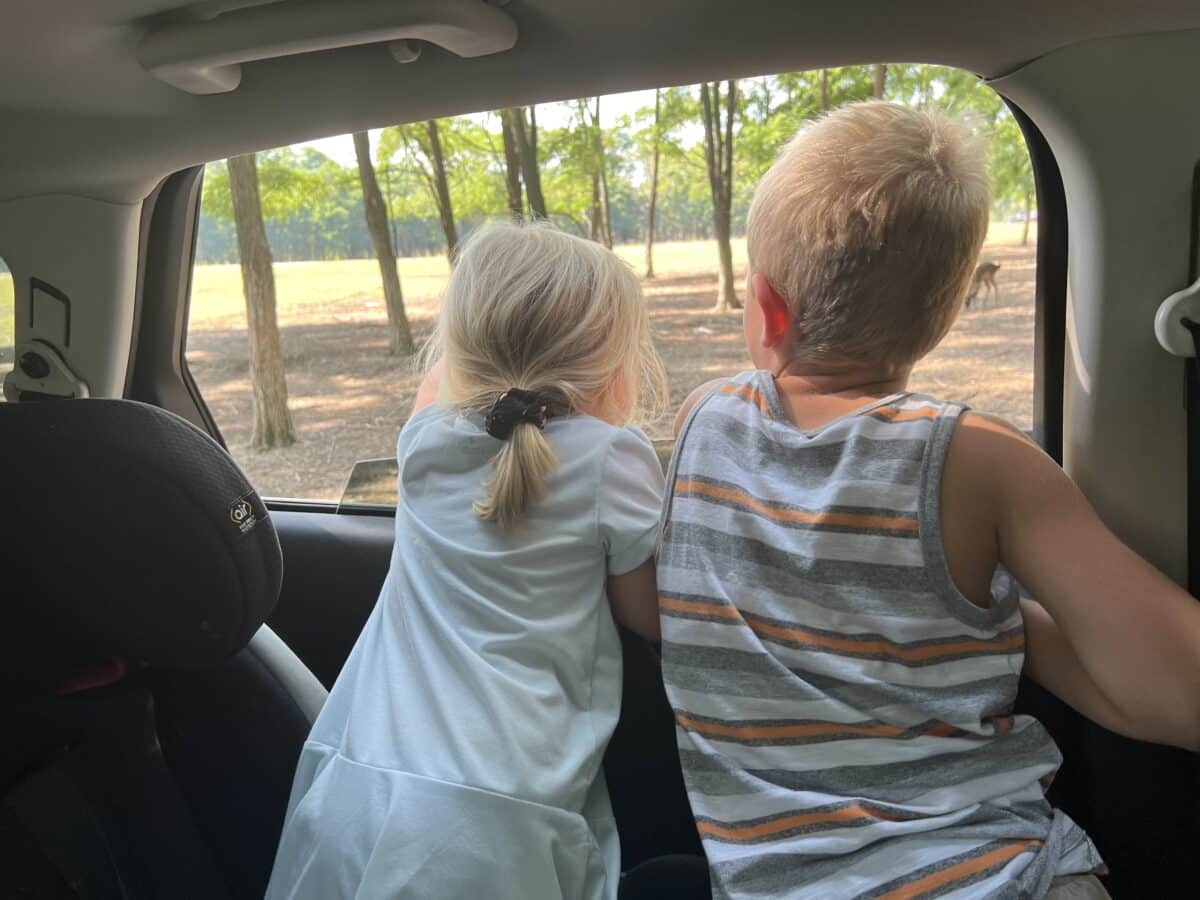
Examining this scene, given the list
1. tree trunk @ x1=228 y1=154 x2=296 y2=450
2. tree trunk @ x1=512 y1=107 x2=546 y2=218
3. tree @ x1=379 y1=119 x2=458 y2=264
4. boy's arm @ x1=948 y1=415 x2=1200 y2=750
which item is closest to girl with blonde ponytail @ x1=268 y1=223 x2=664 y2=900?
boy's arm @ x1=948 y1=415 x2=1200 y2=750

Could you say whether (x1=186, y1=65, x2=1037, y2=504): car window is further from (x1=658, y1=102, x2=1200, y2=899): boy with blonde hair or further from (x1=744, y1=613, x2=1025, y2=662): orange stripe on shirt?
(x1=744, y1=613, x2=1025, y2=662): orange stripe on shirt

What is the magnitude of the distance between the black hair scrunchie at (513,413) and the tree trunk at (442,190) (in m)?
1.22

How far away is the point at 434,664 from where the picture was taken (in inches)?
55.7

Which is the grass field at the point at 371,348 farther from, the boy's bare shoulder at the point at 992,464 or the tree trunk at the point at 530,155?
the boy's bare shoulder at the point at 992,464

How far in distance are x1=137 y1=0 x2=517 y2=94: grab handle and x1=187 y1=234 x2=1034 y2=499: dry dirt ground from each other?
0.62 metres

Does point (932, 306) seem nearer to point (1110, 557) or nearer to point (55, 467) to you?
point (1110, 557)

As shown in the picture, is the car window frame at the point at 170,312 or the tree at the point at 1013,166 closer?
the tree at the point at 1013,166

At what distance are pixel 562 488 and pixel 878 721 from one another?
20.5 inches

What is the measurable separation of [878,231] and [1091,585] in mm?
470

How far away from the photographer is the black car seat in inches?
54.4

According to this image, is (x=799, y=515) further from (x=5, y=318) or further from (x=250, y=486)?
(x=5, y=318)

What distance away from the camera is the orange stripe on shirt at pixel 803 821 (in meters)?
1.19

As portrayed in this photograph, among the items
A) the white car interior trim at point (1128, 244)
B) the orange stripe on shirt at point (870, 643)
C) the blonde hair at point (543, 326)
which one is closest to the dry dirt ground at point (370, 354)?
the white car interior trim at point (1128, 244)

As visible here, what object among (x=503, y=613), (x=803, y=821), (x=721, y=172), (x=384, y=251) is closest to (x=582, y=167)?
(x=721, y=172)
